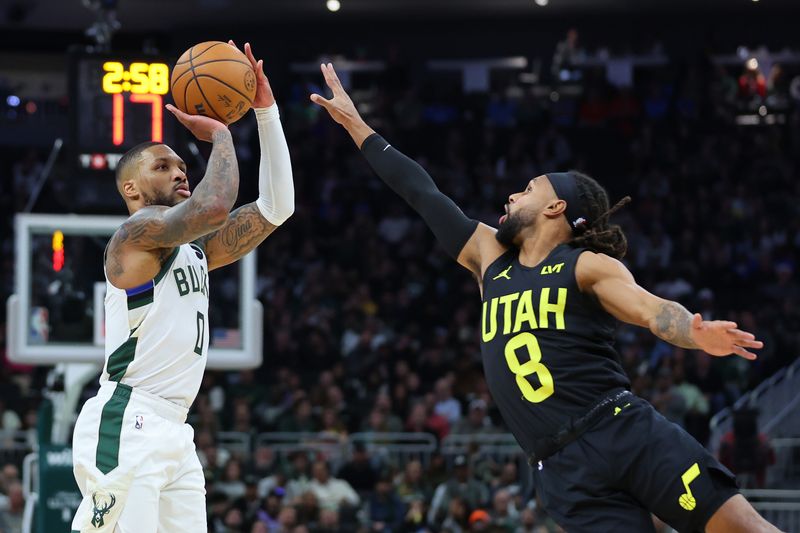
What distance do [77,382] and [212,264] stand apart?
631cm

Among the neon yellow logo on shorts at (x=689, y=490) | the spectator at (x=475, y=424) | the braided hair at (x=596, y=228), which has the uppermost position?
the braided hair at (x=596, y=228)

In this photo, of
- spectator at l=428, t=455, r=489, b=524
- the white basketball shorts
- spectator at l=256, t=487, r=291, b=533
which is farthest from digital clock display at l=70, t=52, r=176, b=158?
spectator at l=428, t=455, r=489, b=524

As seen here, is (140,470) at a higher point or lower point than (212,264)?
lower

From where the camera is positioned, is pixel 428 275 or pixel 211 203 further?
pixel 428 275

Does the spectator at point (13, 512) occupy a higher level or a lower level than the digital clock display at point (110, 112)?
lower

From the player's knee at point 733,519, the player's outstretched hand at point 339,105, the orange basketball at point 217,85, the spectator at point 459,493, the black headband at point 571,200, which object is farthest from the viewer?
the spectator at point 459,493

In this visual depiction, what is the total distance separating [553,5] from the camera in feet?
81.1

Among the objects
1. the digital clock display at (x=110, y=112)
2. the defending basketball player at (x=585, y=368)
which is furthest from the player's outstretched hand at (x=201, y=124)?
the digital clock display at (x=110, y=112)

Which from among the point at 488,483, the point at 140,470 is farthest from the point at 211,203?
the point at 488,483

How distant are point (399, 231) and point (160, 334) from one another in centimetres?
1719

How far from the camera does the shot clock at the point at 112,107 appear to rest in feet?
35.9

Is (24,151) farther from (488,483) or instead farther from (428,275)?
(488,483)

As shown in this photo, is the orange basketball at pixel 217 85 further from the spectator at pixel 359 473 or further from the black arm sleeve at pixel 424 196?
the spectator at pixel 359 473

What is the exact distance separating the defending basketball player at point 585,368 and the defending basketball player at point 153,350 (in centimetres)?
132
